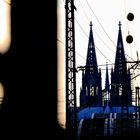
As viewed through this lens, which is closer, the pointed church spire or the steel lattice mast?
the steel lattice mast

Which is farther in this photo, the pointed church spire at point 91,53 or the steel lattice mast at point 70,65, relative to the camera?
the pointed church spire at point 91,53

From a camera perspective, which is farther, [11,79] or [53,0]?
[53,0]

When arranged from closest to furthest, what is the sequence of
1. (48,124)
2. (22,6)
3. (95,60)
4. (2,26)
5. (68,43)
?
(2,26) → (22,6) → (48,124) → (68,43) → (95,60)

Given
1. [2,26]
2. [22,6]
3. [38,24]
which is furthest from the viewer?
[38,24]

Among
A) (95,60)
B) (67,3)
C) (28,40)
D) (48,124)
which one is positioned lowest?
(48,124)

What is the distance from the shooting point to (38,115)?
12.2m

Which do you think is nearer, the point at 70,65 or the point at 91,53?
the point at 70,65

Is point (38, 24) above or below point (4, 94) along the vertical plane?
above

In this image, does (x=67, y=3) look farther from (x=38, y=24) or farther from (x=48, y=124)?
(x=48, y=124)

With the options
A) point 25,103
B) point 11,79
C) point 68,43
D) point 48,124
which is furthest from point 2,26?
point 68,43

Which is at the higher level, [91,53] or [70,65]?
[91,53]

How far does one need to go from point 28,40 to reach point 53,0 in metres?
1.66

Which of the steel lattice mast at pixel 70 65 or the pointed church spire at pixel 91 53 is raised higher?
the pointed church spire at pixel 91 53

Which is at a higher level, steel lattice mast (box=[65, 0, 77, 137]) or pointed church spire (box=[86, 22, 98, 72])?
pointed church spire (box=[86, 22, 98, 72])
